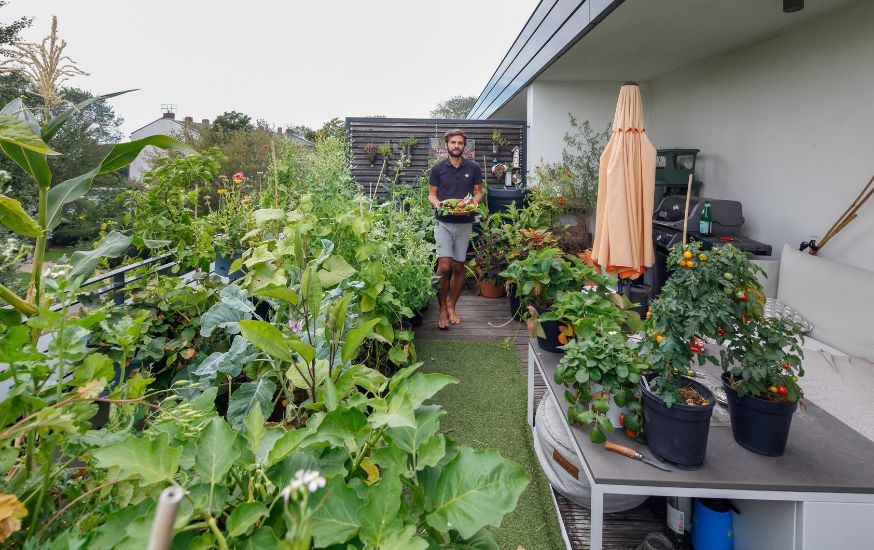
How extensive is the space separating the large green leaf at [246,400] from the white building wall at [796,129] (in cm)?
431

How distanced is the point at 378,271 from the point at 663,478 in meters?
1.44

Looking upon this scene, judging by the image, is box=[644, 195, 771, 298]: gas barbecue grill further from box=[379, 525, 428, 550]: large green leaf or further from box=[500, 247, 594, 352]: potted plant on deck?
box=[379, 525, 428, 550]: large green leaf

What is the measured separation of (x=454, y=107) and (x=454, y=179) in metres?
45.8

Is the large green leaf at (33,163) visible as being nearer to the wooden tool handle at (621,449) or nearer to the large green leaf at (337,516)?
the large green leaf at (337,516)

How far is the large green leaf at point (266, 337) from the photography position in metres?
0.74

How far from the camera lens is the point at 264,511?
45 centimetres

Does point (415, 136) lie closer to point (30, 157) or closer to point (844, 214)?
point (844, 214)

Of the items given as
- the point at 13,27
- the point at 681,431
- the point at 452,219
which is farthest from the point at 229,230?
the point at 13,27

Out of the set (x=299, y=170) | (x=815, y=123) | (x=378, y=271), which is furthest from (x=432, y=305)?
(x=815, y=123)

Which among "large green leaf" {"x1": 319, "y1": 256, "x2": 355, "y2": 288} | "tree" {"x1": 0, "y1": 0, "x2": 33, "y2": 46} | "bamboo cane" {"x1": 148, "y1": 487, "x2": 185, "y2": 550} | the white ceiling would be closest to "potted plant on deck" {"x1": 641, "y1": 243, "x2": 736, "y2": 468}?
"large green leaf" {"x1": 319, "y1": 256, "x2": 355, "y2": 288}

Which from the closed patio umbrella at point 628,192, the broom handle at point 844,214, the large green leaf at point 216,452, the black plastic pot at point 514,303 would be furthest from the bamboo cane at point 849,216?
the large green leaf at point 216,452

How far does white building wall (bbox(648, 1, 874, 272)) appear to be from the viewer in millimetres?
3707

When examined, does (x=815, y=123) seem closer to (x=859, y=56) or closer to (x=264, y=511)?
(x=859, y=56)

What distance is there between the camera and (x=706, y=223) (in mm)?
4559
